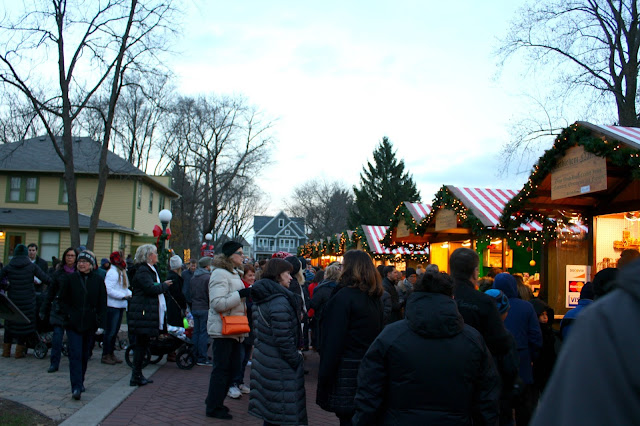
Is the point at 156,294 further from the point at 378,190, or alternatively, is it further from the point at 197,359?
the point at 378,190

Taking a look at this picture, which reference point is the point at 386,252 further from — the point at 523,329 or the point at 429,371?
the point at 429,371

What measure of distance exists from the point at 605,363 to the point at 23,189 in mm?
37149

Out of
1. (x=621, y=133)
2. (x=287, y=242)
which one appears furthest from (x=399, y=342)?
(x=287, y=242)

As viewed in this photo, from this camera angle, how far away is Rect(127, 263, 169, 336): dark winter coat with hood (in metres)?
8.06

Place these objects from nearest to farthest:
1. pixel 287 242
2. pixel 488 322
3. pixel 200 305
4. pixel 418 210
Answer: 1. pixel 488 322
2. pixel 200 305
3. pixel 418 210
4. pixel 287 242

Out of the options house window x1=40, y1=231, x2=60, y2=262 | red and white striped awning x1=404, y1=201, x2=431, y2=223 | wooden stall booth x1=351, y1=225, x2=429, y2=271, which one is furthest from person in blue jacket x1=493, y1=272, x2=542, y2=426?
house window x1=40, y1=231, x2=60, y2=262

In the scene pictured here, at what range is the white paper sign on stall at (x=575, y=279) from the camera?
941 centimetres

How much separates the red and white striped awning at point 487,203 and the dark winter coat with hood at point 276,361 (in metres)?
6.81

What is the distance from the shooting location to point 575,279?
31.0 feet

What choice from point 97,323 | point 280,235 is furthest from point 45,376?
point 280,235

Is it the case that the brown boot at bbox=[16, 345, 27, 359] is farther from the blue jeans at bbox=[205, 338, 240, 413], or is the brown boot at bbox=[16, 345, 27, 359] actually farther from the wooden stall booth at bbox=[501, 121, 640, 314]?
the wooden stall booth at bbox=[501, 121, 640, 314]

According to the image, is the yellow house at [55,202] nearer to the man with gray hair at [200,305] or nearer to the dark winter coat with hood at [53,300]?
the man with gray hair at [200,305]

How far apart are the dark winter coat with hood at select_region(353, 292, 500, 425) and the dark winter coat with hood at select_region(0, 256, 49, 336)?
918 centimetres

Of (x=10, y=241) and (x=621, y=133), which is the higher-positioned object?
(x=621, y=133)
